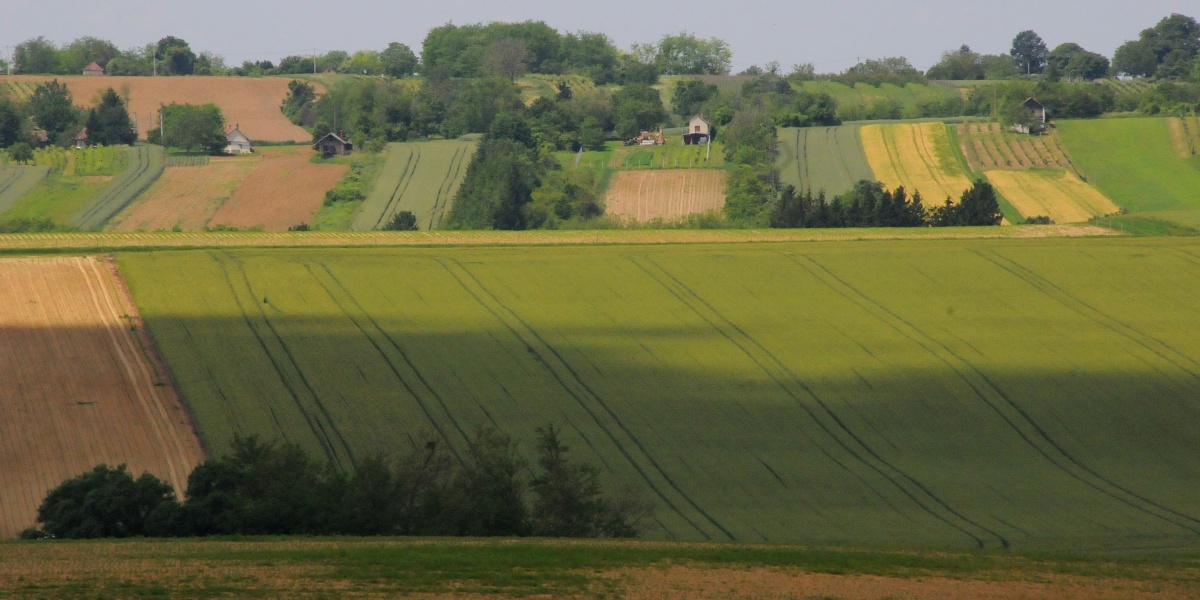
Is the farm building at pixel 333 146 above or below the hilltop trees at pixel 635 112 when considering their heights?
below

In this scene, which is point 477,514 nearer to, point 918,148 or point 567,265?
point 567,265

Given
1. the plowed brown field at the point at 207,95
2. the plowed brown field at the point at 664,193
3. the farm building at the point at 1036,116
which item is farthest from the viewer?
the plowed brown field at the point at 207,95

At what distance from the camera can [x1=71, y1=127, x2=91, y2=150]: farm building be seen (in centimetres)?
12785

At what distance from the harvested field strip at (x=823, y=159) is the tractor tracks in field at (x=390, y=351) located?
181ft

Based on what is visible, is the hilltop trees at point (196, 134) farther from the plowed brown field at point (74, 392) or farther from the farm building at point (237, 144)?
the plowed brown field at point (74, 392)

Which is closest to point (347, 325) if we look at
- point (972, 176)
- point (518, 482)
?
point (518, 482)

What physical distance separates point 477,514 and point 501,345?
21.6m

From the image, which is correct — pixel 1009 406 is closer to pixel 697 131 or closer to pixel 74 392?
pixel 74 392

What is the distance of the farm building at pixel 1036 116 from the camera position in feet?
427

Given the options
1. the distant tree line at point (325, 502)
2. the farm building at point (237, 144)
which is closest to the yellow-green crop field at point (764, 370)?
the distant tree line at point (325, 502)

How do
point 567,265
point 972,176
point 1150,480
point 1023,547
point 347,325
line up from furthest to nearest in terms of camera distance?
point 972,176, point 567,265, point 347,325, point 1150,480, point 1023,547

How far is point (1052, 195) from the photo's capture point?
109m

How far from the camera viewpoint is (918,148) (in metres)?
125

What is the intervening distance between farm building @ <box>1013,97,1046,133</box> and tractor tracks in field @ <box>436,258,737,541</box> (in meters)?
77.6
